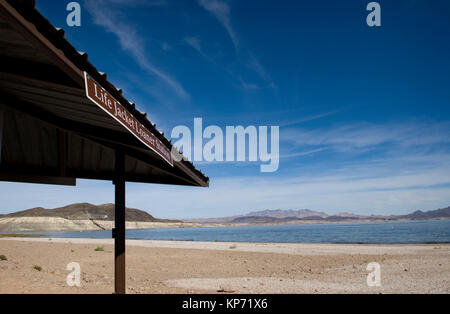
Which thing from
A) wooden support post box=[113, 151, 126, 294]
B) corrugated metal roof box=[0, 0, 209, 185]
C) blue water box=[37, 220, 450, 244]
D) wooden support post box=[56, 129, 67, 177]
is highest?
corrugated metal roof box=[0, 0, 209, 185]

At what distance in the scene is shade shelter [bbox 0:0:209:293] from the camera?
2.86 meters

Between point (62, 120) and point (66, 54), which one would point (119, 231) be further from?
point (66, 54)

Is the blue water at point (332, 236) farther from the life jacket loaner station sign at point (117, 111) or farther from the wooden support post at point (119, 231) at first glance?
the life jacket loaner station sign at point (117, 111)

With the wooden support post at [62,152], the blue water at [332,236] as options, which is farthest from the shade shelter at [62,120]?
the blue water at [332,236]

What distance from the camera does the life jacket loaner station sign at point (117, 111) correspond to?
319 cm

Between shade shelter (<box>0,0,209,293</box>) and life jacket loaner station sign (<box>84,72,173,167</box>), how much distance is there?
0.04 ft

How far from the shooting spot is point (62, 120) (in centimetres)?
553

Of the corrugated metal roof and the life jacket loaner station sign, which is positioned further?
the life jacket loaner station sign

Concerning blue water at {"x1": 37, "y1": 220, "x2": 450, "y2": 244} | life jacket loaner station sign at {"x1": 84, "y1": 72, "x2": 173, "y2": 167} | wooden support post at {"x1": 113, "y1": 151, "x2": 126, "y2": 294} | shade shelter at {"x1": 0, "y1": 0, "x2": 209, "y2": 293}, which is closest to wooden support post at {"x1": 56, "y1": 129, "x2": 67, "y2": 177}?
shade shelter at {"x1": 0, "y1": 0, "x2": 209, "y2": 293}

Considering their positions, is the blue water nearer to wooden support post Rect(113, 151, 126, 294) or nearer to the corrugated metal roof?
wooden support post Rect(113, 151, 126, 294)

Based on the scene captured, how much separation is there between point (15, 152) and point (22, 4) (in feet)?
17.9

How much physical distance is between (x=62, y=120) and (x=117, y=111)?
238 centimetres
